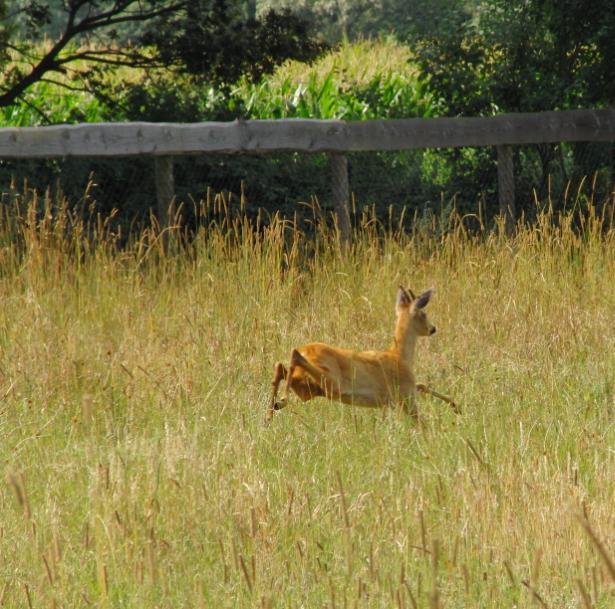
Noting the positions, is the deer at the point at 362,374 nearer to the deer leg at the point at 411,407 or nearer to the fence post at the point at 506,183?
the deer leg at the point at 411,407

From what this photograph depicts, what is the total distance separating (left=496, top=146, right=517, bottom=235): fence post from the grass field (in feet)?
7.90

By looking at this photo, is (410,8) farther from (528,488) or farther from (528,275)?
(528,488)

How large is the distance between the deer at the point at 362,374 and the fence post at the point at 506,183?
524 centimetres

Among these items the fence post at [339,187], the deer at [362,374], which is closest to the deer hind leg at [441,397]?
the deer at [362,374]

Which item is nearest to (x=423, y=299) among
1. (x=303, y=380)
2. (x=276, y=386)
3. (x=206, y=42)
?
(x=303, y=380)

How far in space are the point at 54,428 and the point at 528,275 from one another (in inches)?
151

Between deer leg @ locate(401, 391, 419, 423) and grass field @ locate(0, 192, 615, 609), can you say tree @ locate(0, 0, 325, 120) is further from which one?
deer leg @ locate(401, 391, 419, 423)

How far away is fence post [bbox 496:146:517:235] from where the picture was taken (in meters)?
11.1

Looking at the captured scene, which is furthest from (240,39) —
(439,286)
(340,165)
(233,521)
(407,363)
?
(233,521)

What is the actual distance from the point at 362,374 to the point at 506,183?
235 inches

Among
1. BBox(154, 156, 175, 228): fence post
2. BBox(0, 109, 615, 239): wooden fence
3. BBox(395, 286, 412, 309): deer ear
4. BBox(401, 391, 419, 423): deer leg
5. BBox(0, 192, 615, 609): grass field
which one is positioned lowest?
BBox(401, 391, 419, 423): deer leg

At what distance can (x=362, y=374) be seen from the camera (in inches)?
219

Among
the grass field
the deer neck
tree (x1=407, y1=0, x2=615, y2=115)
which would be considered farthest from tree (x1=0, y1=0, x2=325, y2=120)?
the deer neck

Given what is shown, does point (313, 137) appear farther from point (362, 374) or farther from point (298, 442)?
point (298, 442)
